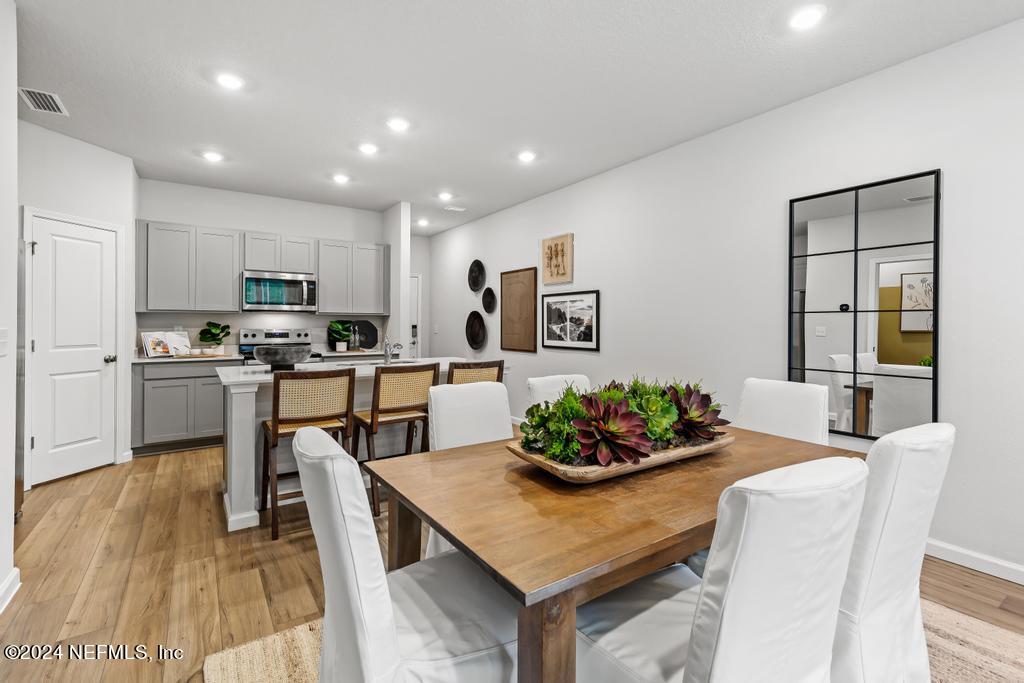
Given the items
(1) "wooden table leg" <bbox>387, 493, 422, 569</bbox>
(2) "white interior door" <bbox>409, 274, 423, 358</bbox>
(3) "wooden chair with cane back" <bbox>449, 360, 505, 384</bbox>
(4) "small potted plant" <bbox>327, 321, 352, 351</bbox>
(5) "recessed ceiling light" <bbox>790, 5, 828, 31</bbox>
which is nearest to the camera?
(1) "wooden table leg" <bbox>387, 493, 422, 569</bbox>

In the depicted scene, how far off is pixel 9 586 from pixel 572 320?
13.4 feet

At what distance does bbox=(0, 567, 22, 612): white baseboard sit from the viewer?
208 cm

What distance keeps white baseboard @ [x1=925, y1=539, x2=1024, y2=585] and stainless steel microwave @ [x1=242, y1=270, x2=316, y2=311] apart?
5494 mm

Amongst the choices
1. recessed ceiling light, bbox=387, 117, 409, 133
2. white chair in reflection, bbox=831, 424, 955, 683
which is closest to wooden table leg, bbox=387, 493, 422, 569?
white chair in reflection, bbox=831, 424, 955, 683

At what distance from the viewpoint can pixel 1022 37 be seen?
229 centimetres

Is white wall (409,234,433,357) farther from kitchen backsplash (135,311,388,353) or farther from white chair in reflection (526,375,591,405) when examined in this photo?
white chair in reflection (526,375,591,405)

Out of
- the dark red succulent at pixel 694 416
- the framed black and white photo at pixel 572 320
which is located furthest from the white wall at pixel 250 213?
the dark red succulent at pixel 694 416

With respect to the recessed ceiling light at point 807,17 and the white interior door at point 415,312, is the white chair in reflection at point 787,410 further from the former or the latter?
the white interior door at point 415,312

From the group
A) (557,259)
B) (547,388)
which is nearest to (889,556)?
(547,388)

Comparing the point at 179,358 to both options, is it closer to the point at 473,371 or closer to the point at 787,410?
the point at 473,371

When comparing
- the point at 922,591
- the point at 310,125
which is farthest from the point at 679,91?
the point at 922,591

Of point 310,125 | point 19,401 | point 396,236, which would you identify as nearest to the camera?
point 19,401

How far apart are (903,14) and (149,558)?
4.48m

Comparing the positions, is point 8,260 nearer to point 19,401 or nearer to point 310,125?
point 19,401
